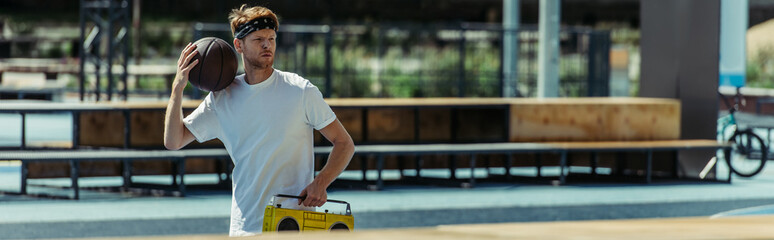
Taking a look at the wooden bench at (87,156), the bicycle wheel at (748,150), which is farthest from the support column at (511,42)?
the wooden bench at (87,156)

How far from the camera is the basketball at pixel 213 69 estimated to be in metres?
3.97

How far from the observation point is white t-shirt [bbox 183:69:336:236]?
13.2ft

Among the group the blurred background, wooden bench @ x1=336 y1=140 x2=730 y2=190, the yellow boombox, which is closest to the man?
the yellow boombox

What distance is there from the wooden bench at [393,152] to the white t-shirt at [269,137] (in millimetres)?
7347

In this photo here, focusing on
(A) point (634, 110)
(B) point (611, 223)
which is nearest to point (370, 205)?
(A) point (634, 110)

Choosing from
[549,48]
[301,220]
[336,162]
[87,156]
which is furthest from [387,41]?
[301,220]

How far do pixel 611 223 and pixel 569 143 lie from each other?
11296mm

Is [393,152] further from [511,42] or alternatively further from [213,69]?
[511,42]

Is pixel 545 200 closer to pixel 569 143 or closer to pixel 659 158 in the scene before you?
pixel 569 143

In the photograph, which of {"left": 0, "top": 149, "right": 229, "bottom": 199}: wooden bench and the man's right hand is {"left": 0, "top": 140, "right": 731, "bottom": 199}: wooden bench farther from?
the man's right hand

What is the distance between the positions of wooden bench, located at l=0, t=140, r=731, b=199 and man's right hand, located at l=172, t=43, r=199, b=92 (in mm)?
7395

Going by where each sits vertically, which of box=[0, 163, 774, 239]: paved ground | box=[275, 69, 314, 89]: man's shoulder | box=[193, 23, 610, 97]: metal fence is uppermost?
box=[193, 23, 610, 97]: metal fence

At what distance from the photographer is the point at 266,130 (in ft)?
13.2

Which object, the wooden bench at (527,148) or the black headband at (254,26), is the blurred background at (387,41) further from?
the black headband at (254,26)
